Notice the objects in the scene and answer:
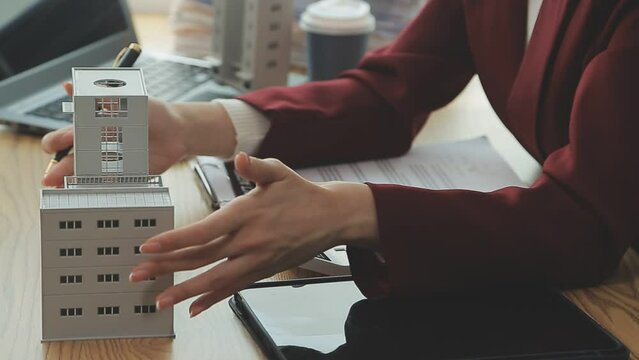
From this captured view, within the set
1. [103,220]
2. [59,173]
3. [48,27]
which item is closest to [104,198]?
[103,220]

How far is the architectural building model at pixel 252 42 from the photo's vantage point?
1492 millimetres

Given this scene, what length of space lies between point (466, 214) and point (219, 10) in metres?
0.73

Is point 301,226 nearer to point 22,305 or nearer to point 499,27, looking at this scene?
point 22,305

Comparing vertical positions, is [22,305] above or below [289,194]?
below

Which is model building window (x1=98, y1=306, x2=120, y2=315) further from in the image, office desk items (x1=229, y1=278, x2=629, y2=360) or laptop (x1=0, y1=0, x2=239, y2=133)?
laptop (x1=0, y1=0, x2=239, y2=133)

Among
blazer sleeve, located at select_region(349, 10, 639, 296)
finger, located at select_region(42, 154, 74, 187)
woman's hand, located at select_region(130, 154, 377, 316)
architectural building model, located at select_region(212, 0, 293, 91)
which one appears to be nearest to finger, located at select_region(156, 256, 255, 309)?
woman's hand, located at select_region(130, 154, 377, 316)

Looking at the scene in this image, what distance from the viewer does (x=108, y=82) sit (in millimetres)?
802

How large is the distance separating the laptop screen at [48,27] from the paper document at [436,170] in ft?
1.35

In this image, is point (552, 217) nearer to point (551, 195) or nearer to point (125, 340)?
point (551, 195)

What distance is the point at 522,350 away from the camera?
0.84 meters

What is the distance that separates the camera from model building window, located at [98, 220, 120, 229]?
77cm

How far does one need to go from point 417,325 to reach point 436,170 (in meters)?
0.39

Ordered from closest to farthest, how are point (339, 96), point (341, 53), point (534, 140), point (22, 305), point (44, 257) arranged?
point (44, 257)
point (22, 305)
point (534, 140)
point (339, 96)
point (341, 53)

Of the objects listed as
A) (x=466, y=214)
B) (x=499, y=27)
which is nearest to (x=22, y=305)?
(x=466, y=214)
